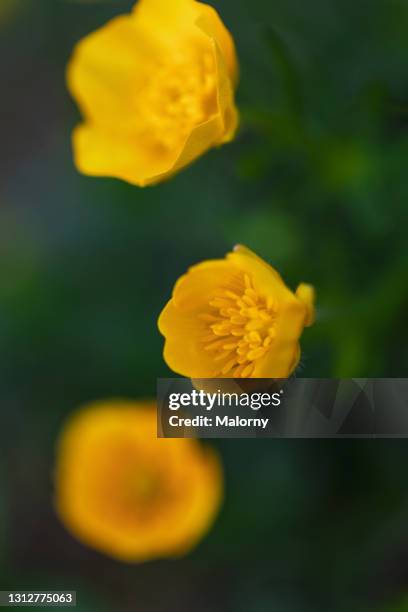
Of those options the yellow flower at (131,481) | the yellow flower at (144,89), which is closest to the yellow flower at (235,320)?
the yellow flower at (144,89)

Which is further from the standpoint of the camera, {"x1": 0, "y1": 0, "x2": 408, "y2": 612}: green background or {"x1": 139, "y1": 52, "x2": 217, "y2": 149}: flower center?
Result: {"x1": 0, "y1": 0, "x2": 408, "y2": 612}: green background

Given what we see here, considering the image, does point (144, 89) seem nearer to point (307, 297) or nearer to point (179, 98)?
point (179, 98)

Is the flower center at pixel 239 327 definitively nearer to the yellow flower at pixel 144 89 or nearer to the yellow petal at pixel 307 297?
the yellow petal at pixel 307 297

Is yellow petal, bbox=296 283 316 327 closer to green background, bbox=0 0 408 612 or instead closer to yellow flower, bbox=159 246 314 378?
yellow flower, bbox=159 246 314 378

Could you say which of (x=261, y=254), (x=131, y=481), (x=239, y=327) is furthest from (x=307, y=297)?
(x=131, y=481)

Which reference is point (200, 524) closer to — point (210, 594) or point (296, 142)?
point (210, 594)

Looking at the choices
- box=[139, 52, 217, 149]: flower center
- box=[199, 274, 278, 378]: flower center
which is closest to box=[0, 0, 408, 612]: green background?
box=[139, 52, 217, 149]: flower center

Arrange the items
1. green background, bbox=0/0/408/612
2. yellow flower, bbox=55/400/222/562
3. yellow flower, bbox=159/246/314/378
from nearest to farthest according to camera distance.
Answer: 1. yellow flower, bbox=159/246/314/378
2. green background, bbox=0/0/408/612
3. yellow flower, bbox=55/400/222/562
